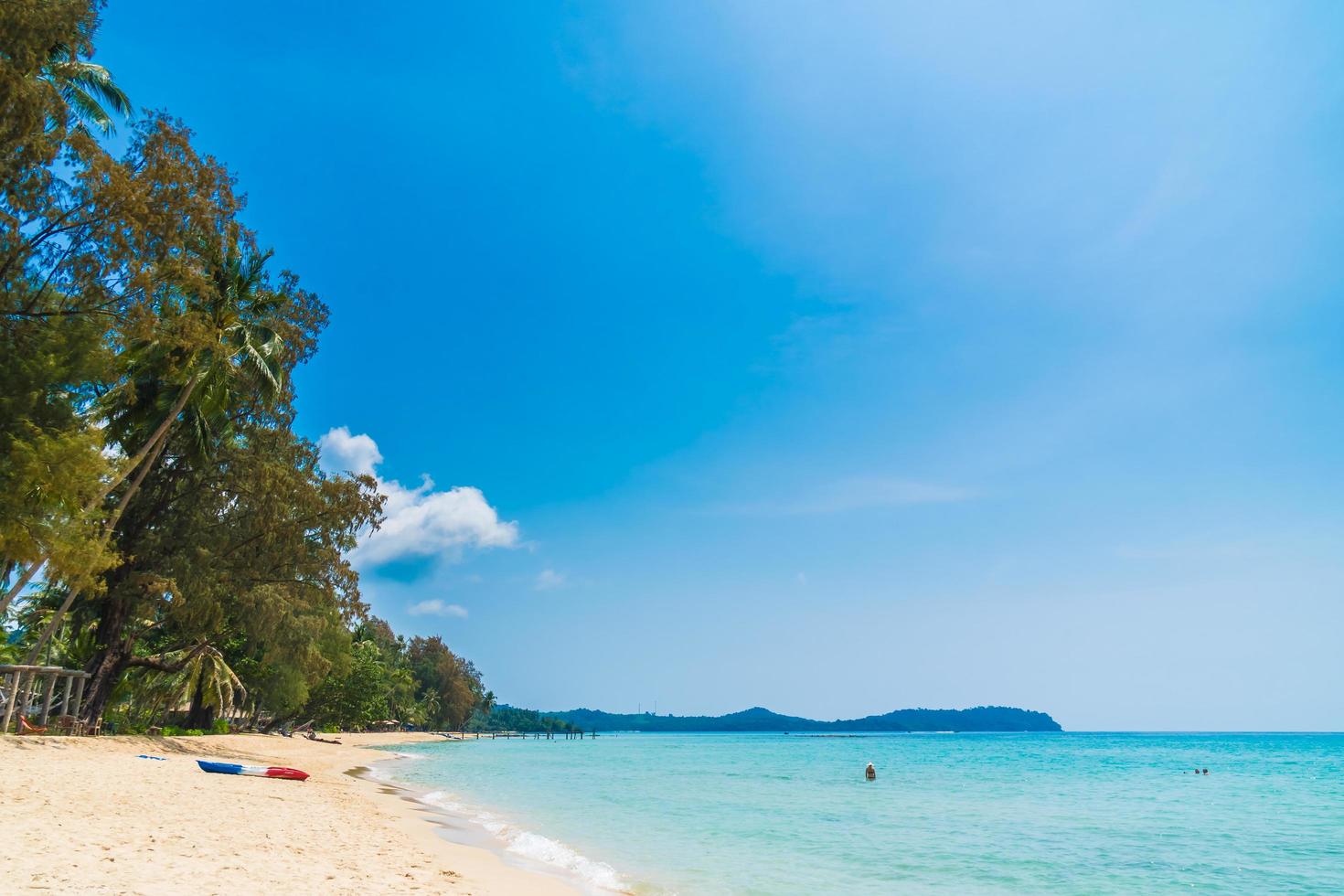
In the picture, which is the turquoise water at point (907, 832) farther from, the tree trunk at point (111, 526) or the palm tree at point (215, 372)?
the palm tree at point (215, 372)

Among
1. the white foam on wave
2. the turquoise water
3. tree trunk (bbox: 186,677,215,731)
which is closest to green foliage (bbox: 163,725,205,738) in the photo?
tree trunk (bbox: 186,677,215,731)

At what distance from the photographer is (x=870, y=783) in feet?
124

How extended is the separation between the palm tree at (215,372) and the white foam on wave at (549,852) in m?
13.7

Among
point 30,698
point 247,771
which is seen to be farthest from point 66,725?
point 247,771

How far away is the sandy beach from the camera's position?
23.6ft

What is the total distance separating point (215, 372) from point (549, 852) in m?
17.4

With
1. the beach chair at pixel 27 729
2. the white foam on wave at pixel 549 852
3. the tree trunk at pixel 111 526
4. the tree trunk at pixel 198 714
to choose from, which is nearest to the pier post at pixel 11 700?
the beach chair at pixel 27 729

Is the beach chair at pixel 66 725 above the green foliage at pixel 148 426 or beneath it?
beneath

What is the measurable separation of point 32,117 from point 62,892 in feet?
40.5

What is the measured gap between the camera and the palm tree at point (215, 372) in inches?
880

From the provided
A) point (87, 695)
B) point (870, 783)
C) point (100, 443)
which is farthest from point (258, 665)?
point (870, 783)

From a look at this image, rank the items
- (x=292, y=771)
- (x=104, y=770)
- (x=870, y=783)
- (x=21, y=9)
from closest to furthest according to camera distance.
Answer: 1. (x=21, y=9)
2. (x=104, y=770)
3. (x=292, y=771)
4. (x=870, y=783)

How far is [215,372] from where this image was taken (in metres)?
23.1

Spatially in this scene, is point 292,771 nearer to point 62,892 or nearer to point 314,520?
point 314,520
